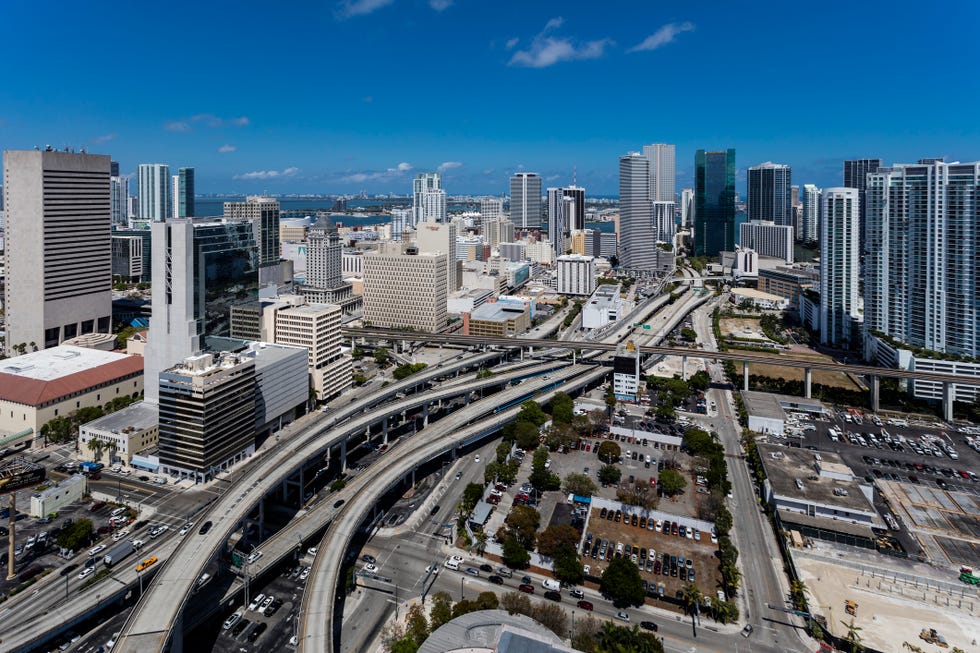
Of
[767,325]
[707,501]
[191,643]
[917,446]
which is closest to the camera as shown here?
[191,643]

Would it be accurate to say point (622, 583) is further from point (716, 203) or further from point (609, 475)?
point (716, 203)

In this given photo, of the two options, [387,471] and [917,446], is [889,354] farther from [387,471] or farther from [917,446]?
[387,471]

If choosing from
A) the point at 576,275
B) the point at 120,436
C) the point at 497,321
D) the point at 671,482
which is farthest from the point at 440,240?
the point at 671,482

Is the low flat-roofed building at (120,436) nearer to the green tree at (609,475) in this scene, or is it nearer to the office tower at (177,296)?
the office tower at (177,296)

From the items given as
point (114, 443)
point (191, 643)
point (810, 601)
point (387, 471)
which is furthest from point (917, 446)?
point (114, 443)

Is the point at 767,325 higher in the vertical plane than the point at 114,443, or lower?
higher

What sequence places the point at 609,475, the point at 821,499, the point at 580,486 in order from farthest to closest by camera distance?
the point at 609,475, the point at 580,486, the point at 821,499

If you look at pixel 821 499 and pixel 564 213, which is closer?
pixel 821 499
